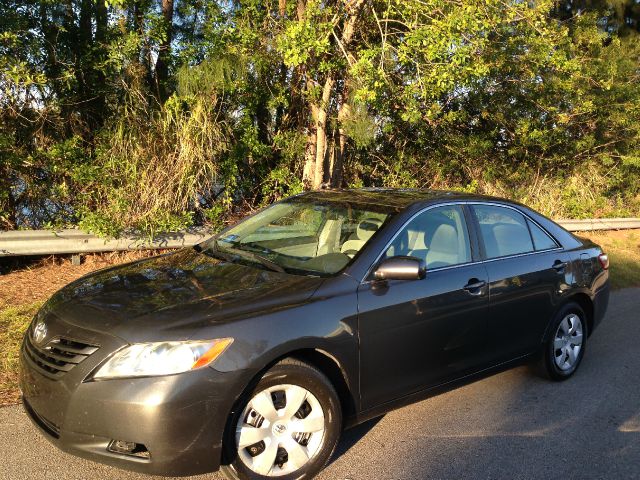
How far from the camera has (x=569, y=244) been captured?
16.9ft

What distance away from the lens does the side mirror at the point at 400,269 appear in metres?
3.48

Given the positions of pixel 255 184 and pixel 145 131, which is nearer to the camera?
pixel 145 131

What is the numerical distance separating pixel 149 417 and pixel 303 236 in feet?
6.60

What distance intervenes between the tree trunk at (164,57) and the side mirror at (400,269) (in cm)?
612

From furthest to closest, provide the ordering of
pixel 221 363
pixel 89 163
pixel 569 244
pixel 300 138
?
pixel 300 138, pixel 89 163, pixel 569 244, pixel 221 363

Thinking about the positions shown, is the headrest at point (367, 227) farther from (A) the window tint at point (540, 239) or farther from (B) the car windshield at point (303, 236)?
(A) the window tint at point (540, 239)

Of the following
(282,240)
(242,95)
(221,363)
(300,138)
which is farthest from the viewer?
(300,138)

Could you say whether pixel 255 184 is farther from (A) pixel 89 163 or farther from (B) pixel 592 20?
(B) pixel 592 20

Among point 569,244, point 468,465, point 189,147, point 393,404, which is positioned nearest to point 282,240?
point 393,404

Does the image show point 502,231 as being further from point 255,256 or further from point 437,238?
point 255,256

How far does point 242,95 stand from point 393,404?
6.39 meters

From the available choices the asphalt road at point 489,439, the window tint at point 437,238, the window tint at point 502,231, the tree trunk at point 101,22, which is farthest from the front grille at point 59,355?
the tree trunk at point 101,22

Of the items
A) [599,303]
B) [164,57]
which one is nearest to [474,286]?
[599,303]

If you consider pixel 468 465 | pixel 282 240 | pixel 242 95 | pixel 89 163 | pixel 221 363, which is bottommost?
pixel 468 465
